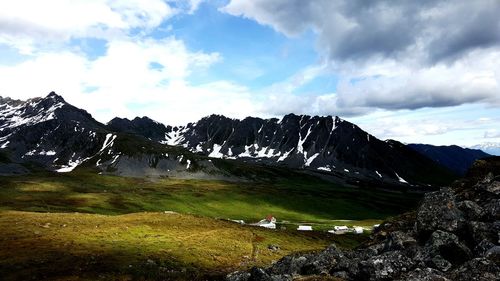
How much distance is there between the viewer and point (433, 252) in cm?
2492

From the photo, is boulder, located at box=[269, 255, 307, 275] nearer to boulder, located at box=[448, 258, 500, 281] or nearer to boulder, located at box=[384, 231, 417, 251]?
boulder, located at box=[384, 231, 417, 251]

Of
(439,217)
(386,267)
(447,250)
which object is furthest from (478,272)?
(439,217)

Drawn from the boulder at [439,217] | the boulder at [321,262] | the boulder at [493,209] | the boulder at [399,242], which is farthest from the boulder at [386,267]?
the boulder at [493,209]

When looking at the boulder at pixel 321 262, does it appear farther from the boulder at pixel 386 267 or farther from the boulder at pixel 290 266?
the boulder at pixel 386 267

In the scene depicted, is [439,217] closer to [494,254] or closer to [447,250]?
[447,250]

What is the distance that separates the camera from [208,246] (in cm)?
6838

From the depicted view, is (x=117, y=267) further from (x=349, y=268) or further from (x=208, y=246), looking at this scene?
(x=349, y=268)

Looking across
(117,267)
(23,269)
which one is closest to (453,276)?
(117,267)

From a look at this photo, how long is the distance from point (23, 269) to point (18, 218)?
3672cm

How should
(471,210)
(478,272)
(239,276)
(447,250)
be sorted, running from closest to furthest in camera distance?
1. (478,272)
2. (447,250)
3. (239,276)
4. (471,210)

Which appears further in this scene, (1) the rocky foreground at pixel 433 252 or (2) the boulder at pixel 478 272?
(1) the rocky foreground at pixel 433 252

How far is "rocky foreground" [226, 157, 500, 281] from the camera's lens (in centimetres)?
2112

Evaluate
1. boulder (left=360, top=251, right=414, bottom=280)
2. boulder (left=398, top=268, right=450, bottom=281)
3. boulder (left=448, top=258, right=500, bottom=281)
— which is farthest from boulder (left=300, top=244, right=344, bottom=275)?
boulder (left=448, top=258, right=500, bottom=281)

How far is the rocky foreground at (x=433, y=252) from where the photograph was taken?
21.1 m
